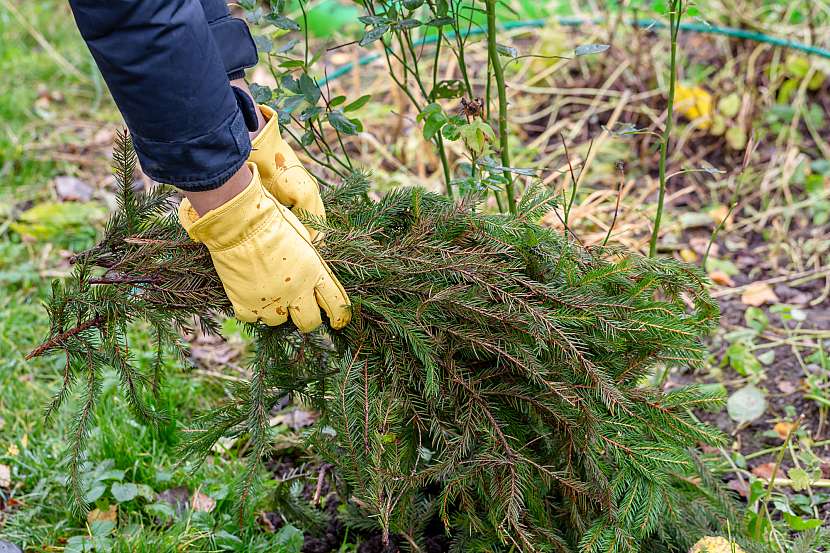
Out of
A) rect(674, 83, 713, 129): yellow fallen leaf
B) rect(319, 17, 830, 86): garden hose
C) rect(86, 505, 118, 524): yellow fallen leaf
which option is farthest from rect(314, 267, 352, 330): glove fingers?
rect(674, 83, 713, 129): yellow fallen leaf

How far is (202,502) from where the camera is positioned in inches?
87.7

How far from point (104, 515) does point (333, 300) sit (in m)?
1.01

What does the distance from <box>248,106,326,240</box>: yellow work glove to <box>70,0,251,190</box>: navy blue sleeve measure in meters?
0.26

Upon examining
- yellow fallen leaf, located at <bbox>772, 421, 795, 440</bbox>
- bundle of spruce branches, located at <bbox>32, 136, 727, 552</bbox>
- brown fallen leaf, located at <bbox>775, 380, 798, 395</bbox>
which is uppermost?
bundle of spruce branches, located at <bbox>32, 136, 727, 552</bbox>

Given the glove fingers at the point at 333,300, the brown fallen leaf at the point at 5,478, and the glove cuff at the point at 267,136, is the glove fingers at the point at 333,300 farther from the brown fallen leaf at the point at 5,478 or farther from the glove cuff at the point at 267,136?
the brown fallen leaf at the point at 5,478

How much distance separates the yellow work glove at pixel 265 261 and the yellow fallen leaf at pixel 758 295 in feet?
6.23

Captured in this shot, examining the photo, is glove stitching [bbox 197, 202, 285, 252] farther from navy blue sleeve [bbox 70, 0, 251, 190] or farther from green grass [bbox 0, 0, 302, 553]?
green grass [bbox 0, 0, 302, 553]

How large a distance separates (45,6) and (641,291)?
5064 millimetres

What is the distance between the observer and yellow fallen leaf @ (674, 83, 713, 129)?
12.1 ft

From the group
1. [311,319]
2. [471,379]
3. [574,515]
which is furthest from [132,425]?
[574,515]

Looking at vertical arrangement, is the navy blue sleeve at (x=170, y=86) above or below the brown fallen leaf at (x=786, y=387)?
above

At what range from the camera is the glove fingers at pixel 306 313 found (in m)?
1.64

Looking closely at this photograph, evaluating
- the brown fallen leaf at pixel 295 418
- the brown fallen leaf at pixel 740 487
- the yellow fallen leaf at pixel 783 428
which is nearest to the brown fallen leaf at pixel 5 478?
the brown fallen leaf at pixel 295 418

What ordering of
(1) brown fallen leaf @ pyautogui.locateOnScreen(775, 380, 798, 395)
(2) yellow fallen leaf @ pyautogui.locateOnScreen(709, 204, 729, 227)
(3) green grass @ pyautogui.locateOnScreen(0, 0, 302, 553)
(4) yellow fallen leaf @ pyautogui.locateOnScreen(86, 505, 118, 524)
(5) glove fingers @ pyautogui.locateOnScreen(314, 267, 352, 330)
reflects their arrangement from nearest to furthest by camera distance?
(5) glove fingers @ pyautogui.locateOnScreen(314, 267, 352, 330)
(3) green grass @ pyautogui.locateOnScreen(0, 0, 302, 553)
(4) yellow fallen leaf @ pyautogui.locateOnScreen(86, 505, 118, 524)
(1) brown fallen leaf @ pyautogui.locateOnScreen(775, 380, 798, 395)
(2) yellow fallen leaf @ pyautogui.locateOnScreen(709, 204, 729, 227)
